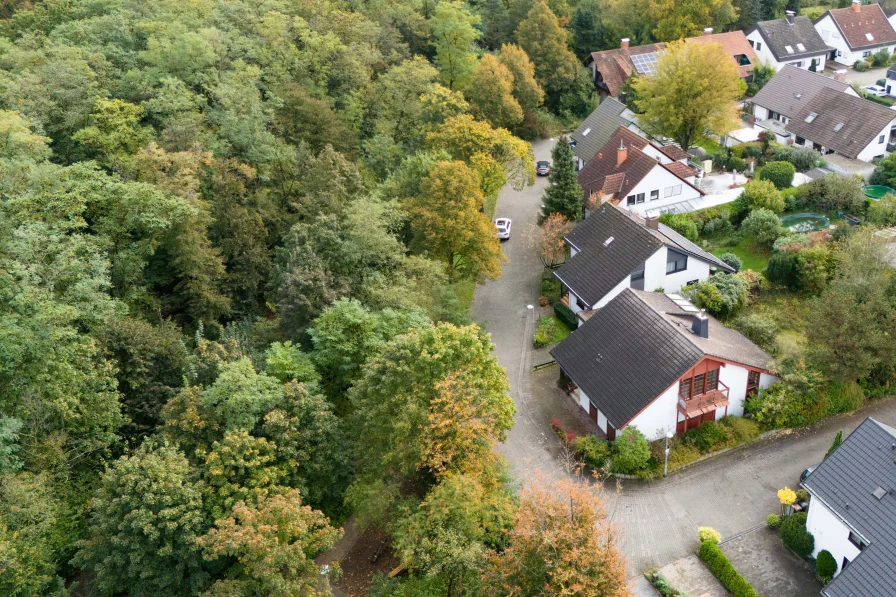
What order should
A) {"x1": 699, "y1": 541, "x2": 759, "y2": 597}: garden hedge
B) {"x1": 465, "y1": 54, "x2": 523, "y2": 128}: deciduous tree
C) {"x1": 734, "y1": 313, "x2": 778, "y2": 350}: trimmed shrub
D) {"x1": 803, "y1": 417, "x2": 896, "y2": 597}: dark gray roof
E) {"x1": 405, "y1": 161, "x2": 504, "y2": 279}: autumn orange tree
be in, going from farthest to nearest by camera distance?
{"x1": 465, "y1": 54, "x2": 523, "y2": 128}: deciduous tree → {"x1": 405, "y1": 161, "x2": 504, "y2": 279}: autumn orange tree → {"x1": 734, "y1": 313, "x2": 778, "y2": 350}: trimmed shrub → {"x1": 699, "y1": 541, "x2": 759, "y2": 597}: garden hedge → {"x1": 803, "y1": 417, "x2": 896, "y2": 597}: dark gray roof

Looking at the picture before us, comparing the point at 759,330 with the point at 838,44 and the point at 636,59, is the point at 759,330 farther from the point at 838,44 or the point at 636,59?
the point at 838,44

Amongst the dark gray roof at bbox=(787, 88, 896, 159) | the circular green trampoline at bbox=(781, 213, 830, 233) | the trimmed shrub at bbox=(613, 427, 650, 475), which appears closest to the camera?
the trimmed shrub at bbox=(613, 427, 650, 475)

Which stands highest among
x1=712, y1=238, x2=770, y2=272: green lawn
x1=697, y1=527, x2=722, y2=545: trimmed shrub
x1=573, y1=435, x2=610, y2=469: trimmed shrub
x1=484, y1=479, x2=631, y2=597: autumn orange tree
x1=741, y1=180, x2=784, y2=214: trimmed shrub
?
x1=484, y1=479, x2=631, y2=597: autumn orange tree

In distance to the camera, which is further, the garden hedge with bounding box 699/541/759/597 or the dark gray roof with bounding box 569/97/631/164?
the dark gray roof with bounding box 569/97/631/164

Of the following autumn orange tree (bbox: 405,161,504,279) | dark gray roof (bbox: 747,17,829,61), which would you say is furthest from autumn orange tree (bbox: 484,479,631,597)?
dark gray roof (bbox: 747,17,829,61)

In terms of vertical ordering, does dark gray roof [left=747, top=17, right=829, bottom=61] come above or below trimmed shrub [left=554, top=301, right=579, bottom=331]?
above

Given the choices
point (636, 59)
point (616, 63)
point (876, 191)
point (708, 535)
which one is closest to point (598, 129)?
point (616, 63)

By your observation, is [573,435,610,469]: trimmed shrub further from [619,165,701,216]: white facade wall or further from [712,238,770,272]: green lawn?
[619,165,701,216]: white facade wall
